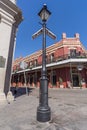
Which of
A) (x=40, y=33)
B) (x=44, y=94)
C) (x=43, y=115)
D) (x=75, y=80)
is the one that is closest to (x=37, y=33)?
(x=40, y=33)

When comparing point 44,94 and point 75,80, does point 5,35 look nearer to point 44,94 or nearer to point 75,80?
point 44,94

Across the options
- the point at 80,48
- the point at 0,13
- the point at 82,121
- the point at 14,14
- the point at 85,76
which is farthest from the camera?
the point at 80,48

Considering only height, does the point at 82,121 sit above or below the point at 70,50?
below

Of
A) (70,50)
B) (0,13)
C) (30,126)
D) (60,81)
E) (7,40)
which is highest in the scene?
(70,50)

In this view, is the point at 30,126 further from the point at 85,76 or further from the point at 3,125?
the point at 85,76

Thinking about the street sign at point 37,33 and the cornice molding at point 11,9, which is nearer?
the street sign at point 37,33

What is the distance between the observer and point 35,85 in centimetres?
2666

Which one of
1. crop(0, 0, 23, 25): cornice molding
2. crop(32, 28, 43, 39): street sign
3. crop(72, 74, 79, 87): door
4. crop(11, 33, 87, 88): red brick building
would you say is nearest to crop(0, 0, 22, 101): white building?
crop(0, 0, 23, 25): cornice molding

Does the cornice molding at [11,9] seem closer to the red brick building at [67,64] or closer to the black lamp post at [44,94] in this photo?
the black lamp post at [44,94]

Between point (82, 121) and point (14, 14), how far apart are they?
5947mm

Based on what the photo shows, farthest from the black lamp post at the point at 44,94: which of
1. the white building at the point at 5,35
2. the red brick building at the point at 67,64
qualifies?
the red brick building at the point at 67,64

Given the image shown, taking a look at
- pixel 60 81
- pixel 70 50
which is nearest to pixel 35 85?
pixel 60 81

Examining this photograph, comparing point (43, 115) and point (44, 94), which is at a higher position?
point (44, 94)

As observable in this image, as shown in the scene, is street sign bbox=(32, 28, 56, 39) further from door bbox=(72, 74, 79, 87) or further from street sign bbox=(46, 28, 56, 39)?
door bbox=(72, 74, 79, 87)
